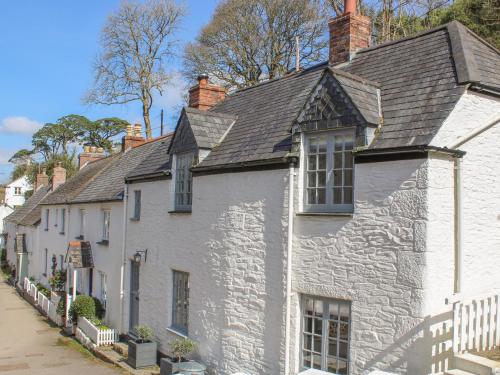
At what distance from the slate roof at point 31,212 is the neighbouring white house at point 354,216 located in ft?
81.3

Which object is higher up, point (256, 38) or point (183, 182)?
point (256, 38)

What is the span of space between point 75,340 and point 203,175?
10442mm

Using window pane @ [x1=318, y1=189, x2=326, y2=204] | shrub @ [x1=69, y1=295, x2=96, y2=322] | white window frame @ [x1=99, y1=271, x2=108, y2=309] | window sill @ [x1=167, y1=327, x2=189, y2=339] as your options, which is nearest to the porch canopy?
white window frame @ [x1=99, y1=271, x2=108, y2=309]

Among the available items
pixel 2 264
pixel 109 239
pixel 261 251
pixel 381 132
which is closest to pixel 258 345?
pixel 261 251

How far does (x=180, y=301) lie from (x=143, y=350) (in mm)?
1746

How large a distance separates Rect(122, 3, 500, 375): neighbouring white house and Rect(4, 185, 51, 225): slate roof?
81.3ft

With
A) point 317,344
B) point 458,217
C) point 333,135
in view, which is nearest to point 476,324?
point 458,217

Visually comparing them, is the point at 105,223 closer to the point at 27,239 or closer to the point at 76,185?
the point at 76,185

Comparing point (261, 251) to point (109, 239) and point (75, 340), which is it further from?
point (75, 340)

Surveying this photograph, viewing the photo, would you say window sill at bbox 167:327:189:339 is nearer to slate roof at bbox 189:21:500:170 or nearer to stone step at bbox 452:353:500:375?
slate roof at bbox 189:21:500:170

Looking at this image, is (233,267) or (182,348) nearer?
(233,267)

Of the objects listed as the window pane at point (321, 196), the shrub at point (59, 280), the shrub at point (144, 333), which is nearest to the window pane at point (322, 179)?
the window pane at point (321, 196)

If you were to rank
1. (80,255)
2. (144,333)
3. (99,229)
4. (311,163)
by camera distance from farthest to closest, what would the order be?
(80,255) → (99,229) → (144,333) → (311,163)

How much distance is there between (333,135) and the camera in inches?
360
